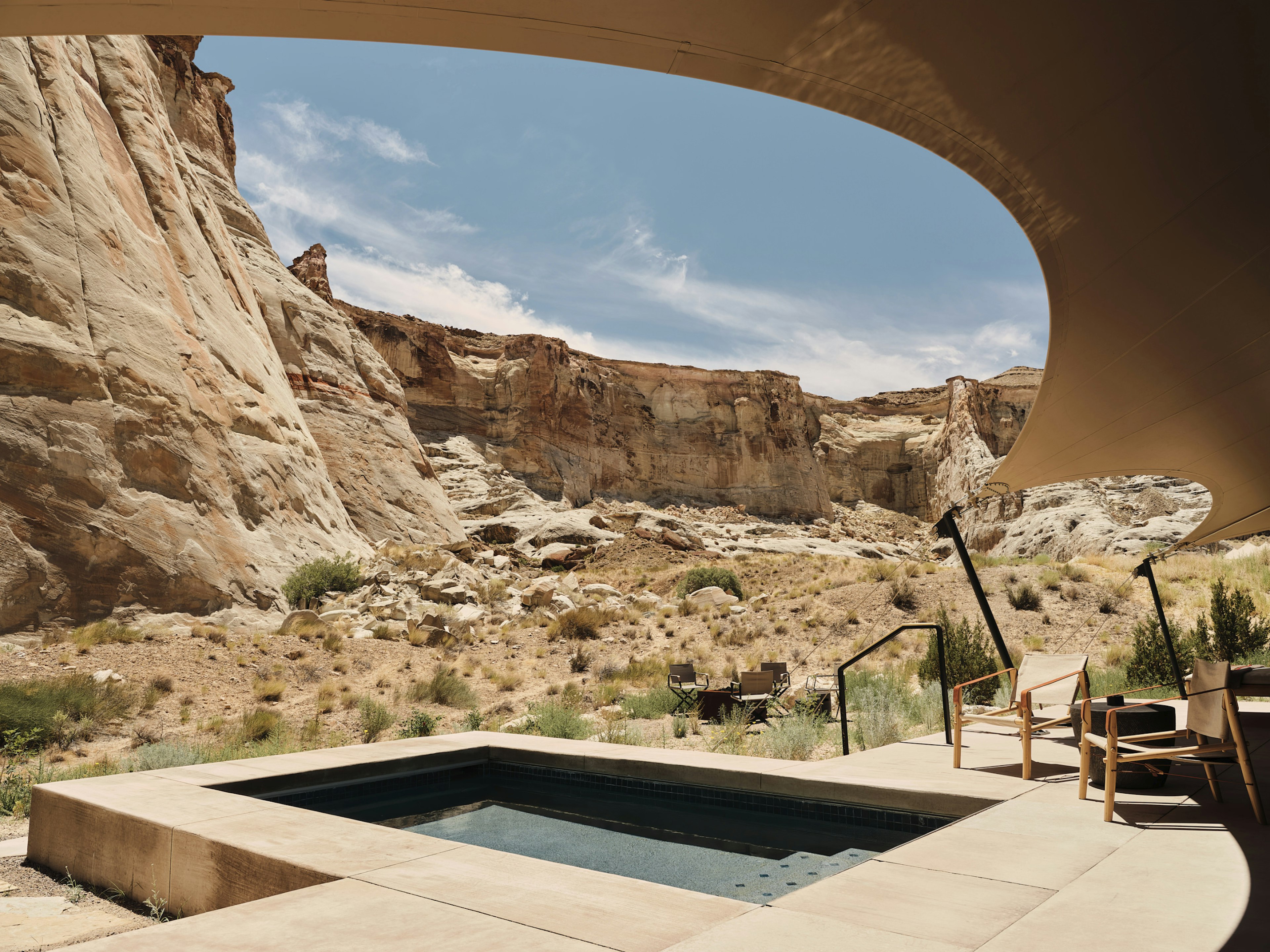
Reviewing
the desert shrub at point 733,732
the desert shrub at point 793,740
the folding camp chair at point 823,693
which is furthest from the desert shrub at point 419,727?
the folding camp chair at point 823,693

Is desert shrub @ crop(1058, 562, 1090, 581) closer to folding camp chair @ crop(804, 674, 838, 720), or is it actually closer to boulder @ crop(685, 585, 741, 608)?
boulder @ crop(685, 585, 741, 608)

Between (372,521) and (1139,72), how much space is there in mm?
25337

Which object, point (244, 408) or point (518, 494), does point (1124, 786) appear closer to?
point (244, 408)

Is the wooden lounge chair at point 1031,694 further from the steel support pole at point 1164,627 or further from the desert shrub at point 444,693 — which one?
the desert shrub at point 444,693

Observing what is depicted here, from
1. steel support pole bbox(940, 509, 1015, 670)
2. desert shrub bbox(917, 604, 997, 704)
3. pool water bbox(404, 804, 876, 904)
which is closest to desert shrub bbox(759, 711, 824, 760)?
steel support pole bbox(940, 509, 1015, 670)

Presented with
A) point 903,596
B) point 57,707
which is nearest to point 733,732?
point 57,707

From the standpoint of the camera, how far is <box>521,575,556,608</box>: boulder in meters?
20.5

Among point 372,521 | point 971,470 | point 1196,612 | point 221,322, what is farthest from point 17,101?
point 971,470

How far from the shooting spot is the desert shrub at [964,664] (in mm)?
10938

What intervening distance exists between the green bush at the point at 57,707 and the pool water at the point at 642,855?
534 cm

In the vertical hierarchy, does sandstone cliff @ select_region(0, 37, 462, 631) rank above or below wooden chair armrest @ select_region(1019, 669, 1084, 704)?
above

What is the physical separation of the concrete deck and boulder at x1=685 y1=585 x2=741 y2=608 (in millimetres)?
15053

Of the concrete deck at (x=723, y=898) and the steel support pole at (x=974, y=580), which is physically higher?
the steel support pole at (x=974, y=580)

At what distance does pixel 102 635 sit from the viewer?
1224cm
